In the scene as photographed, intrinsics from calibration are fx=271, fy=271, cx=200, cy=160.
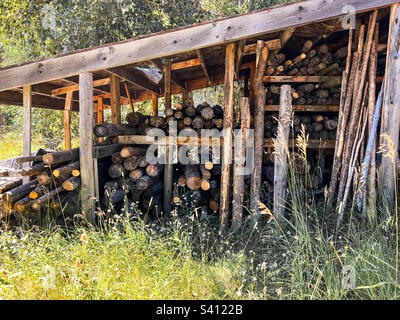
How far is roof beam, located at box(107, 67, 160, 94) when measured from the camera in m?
4.90

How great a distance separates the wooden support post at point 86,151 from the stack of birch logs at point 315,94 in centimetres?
325

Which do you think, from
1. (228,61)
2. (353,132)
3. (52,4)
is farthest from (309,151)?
(52,4)

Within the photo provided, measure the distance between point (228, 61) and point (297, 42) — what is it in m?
2.05

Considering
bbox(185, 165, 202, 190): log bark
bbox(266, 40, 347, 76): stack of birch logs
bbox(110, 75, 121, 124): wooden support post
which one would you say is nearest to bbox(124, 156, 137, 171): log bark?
bbox(185, 165, 202, 190): log bark

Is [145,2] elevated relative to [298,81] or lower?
elevated

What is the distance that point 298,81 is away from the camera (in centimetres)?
504

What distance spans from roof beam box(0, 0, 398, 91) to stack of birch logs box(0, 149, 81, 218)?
4.20 feet

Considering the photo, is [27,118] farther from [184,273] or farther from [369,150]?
[369,150]

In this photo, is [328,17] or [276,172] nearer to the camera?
[328,17]

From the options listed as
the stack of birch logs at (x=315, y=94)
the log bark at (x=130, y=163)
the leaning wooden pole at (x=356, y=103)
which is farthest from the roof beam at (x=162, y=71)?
the leaning wooden pole at (x=356, y=103)

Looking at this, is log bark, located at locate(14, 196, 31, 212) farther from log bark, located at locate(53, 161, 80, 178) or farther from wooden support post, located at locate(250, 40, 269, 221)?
wooden support post, located at locate(250, 40, 269, 221)

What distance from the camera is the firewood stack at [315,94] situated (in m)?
4.99
